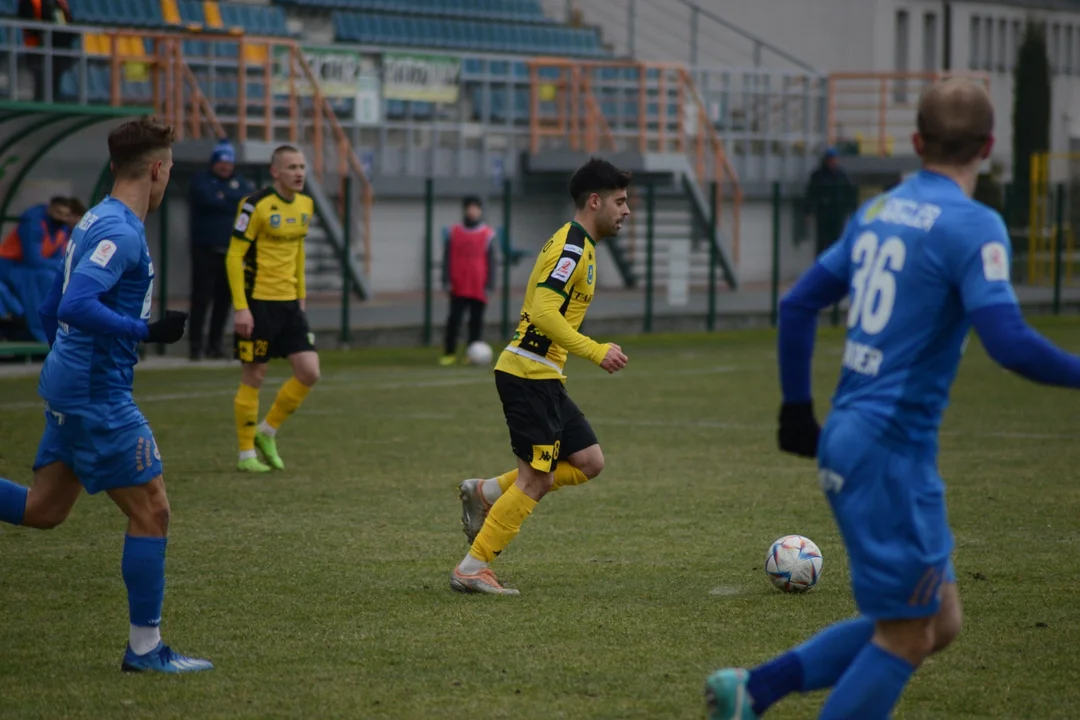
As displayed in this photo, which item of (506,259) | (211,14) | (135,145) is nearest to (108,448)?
(135,145)

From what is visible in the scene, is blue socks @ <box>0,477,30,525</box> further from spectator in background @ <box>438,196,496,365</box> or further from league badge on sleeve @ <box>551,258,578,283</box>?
spectator in background @ <box>438,196,496,365</box>

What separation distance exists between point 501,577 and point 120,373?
228 centimetres

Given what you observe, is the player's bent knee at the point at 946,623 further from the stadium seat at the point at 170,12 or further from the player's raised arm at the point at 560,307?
the stadium seat at the point at 170,12

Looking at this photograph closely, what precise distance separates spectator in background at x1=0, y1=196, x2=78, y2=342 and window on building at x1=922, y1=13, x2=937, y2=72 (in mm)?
36318

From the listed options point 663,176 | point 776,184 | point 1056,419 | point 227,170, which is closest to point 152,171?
point 1056,419

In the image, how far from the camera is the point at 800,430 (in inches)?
158

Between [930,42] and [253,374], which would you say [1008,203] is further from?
[253,374]

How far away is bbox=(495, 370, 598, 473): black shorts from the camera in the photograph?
671cm

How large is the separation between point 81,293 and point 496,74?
A: 2304 cm

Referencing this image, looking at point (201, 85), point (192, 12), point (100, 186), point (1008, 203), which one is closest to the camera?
point (100, 186)

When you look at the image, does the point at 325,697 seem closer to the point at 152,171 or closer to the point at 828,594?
the point at 152,171

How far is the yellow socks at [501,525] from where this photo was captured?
6.69 m

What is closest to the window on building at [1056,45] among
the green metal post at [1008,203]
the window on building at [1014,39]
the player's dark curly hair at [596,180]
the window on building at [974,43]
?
the window on building at [1014,39]

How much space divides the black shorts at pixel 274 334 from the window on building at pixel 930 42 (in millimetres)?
40410
